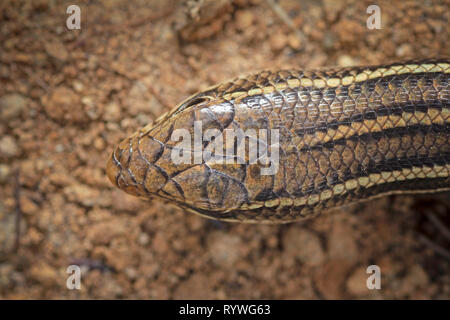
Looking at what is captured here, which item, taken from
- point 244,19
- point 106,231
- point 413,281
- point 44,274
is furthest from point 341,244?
point 44,274

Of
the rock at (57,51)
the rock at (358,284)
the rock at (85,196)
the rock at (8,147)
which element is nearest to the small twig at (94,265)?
the rock at (85,196)

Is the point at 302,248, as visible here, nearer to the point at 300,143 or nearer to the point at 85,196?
the point at 300,143

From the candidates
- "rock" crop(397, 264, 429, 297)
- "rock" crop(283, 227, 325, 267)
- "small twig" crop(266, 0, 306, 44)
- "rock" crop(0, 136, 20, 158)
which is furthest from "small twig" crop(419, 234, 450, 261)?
"rock" crop(0, 136, 20, 158)

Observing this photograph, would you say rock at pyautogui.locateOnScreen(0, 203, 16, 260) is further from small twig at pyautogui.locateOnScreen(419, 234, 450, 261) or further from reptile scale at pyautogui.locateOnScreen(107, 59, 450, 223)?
small twig at pyautogui.locateOnScreen(419, 234, 450, 261)

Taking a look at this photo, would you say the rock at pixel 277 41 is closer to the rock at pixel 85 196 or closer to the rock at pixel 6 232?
the rock at pixel 85 196

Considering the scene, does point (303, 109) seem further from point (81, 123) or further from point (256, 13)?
point (81, 123)

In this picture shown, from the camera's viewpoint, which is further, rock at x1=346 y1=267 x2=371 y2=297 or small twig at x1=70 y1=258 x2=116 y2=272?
rock at x1=346 y1=267 x2=371 y2=297

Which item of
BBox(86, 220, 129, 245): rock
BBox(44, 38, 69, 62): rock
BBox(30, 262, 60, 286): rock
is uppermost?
BBox(44, 38, 69, 62): rock
